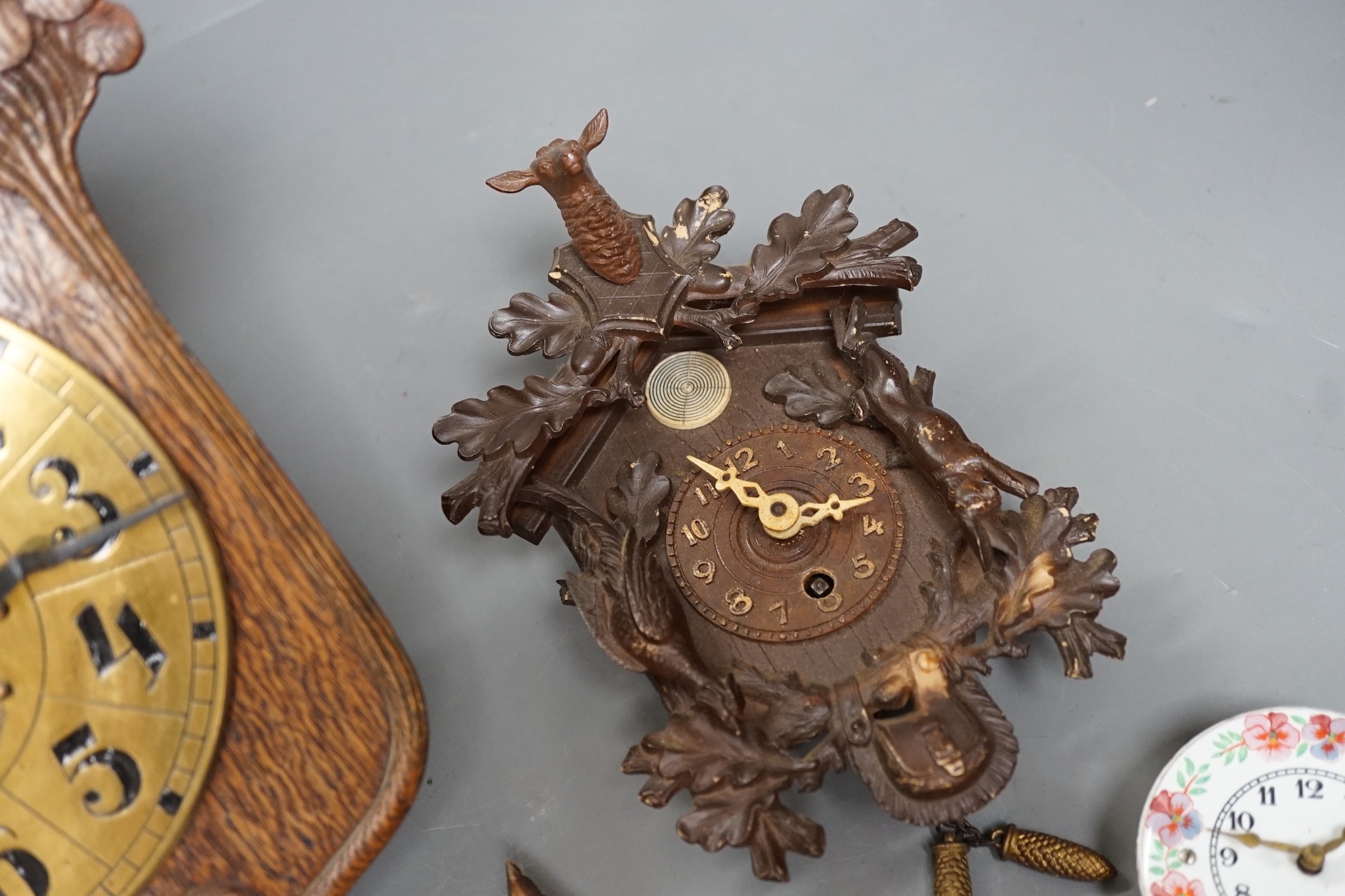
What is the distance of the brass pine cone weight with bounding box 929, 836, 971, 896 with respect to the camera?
930mm

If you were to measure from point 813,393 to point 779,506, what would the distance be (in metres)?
0.12

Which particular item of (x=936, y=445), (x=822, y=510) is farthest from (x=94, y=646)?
(x=936, y=445)

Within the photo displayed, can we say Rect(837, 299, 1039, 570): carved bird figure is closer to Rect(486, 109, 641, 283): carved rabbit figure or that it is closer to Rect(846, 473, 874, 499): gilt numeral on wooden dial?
Rect(846, 473, 874, 499): gilt numeral on wooden dial

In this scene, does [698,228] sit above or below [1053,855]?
above

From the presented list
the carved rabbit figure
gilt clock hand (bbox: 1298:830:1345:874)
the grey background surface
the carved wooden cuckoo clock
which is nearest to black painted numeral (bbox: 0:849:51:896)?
the grey background surface

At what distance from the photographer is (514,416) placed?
98 cm

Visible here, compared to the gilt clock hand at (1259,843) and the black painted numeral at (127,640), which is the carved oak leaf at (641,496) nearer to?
the black painted numeral at (127,640)

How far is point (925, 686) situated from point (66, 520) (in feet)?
2.24

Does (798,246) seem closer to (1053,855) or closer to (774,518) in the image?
(774,518)

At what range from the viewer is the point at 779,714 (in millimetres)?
870

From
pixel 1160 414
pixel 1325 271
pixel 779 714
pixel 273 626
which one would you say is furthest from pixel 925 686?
pixel 1325 271

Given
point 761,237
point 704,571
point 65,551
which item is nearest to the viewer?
point 65,551

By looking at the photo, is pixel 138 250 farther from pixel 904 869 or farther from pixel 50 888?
pixel 904 869

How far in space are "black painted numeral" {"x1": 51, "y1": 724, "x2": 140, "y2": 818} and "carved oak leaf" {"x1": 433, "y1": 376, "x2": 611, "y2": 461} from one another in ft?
1.17
